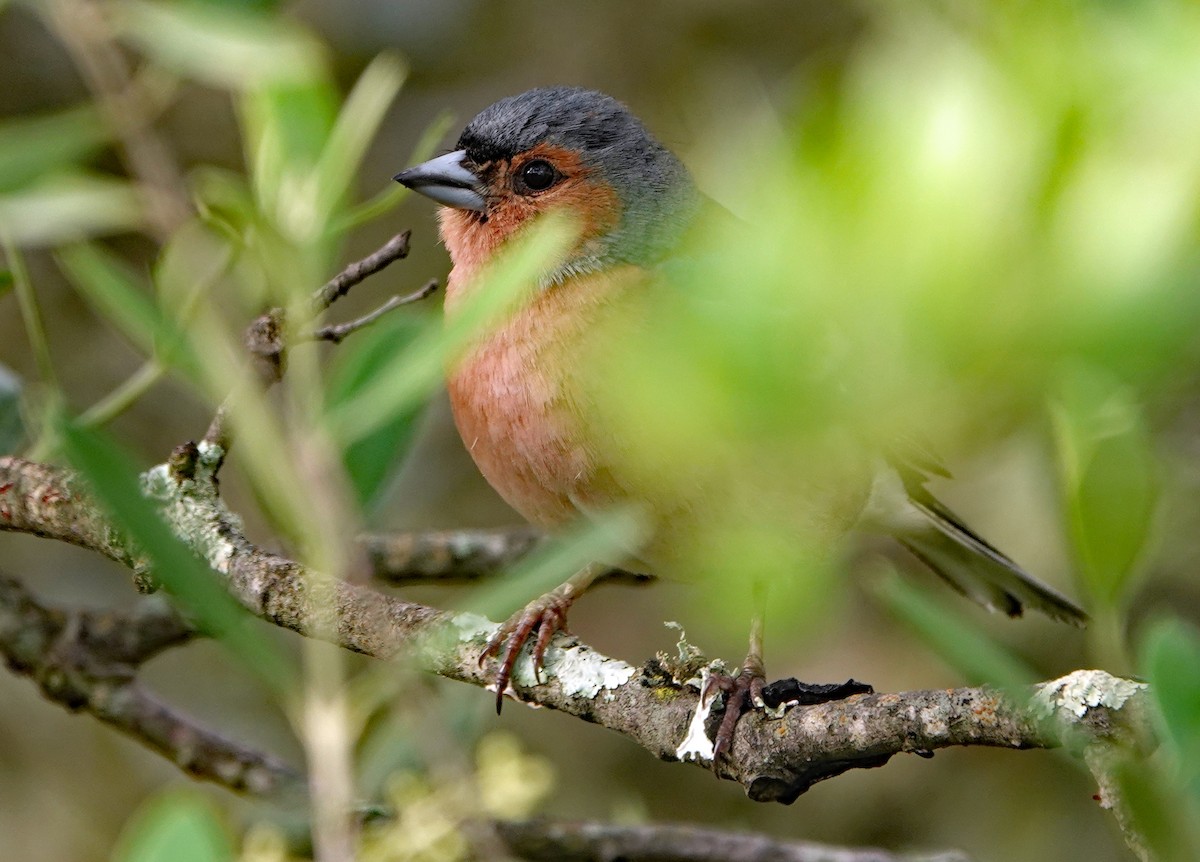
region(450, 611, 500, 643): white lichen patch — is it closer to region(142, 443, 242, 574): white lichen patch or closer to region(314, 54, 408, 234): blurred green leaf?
region(142, 443, 242, 574): white lichen patch

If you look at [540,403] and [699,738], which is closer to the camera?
[699,738]

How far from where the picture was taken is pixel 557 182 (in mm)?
3729

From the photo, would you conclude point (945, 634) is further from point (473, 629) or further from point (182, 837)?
→ point (473, 629)

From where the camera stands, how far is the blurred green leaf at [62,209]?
217 cm

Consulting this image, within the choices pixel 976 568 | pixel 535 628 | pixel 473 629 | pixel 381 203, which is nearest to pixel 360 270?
pixel 381 203

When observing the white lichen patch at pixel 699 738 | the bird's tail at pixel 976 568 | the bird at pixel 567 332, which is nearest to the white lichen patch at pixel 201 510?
the bird at pixel 567 332

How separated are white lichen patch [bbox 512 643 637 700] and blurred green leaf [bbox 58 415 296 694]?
3.54 feet

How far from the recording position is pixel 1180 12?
0.94 meters

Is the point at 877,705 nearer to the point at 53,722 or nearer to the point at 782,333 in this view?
the point at 782,333

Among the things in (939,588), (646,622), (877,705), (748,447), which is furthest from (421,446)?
(748,447)

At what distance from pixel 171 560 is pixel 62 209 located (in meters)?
1.05

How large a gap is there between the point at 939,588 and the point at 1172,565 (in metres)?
0.79

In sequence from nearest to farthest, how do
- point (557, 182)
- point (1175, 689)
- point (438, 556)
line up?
point (1175, 689) < point (438, 556) < point (557, 182)

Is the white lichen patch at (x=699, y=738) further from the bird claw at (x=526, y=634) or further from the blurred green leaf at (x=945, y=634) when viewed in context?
the blurred green leaf at (x=945, y=634)
